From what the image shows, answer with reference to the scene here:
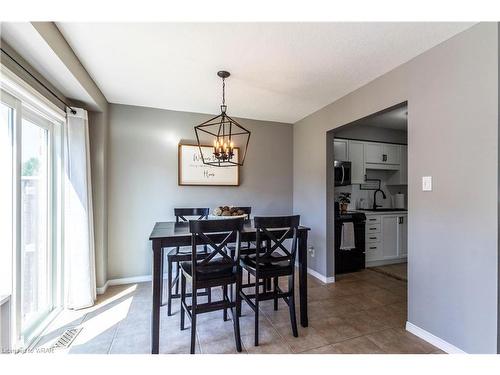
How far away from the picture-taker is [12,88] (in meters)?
1.53

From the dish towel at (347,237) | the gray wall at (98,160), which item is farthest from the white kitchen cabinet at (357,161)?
the gray wall at (98,160)

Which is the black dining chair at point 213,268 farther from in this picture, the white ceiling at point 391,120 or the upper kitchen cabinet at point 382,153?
the upper kitchen cabinet at point 382,153

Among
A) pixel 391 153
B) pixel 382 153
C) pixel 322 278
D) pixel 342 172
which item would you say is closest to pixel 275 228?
pixel 322 278

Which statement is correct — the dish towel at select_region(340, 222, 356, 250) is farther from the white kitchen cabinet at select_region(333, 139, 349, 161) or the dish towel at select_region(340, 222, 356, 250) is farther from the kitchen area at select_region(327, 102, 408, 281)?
the white kitchen cabinet at select_region(333, 139, 349, 161)

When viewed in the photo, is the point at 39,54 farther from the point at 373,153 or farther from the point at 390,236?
the point at 390,236

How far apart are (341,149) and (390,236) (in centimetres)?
169

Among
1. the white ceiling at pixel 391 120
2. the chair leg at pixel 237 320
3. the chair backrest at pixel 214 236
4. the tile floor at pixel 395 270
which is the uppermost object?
the white ceiling at pixel 391 120

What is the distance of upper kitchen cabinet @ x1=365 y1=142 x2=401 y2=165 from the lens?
4.05 meters

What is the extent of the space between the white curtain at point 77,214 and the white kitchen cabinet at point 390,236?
4187 mm

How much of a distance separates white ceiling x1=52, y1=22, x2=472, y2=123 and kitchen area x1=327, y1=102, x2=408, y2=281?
103cm

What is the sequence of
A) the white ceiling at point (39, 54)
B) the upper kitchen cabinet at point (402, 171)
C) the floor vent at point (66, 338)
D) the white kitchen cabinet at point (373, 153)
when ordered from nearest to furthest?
→ the white ceiling at point (39, 54) < the floor vent at point (66, 338) < the white kitchen cabinet at point (373, 153) < the upper kitchen cabinet at point (402, 171)

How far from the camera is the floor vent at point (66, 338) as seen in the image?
179 cm

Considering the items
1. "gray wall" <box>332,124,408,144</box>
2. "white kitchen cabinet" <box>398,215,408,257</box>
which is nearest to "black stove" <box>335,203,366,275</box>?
"white kitchen cabinet" <box>398,215,408,257</box>
